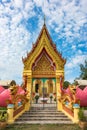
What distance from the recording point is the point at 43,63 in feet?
48.6

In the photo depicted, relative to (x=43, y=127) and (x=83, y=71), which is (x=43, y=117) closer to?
(x=43, y=127)

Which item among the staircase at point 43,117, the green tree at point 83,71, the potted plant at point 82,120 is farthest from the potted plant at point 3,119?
the green tree at point 83,71

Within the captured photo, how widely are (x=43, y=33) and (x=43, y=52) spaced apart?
136 cm

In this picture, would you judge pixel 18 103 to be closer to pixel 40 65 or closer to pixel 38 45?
pixel 40 65

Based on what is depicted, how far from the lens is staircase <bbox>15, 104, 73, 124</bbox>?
35.9 ft

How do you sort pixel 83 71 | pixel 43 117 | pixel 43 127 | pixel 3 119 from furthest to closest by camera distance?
pixel 83 71 → pixel 43 117 → pixel 3 119 → pixel 43 127

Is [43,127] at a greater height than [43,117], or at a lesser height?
lesser

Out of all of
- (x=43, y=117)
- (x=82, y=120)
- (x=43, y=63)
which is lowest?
(x=82, y=120)

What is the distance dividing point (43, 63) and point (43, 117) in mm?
4339

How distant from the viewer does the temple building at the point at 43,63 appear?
1427cm

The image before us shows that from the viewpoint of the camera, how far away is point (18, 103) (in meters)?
12.5

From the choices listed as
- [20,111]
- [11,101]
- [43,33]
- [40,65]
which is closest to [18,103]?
[20,111]

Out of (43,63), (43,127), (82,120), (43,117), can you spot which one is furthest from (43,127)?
(43,63)

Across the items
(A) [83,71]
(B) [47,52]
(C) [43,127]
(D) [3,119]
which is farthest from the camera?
(A) [83,71]
